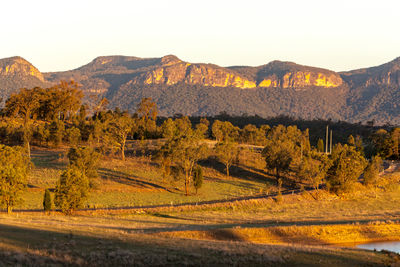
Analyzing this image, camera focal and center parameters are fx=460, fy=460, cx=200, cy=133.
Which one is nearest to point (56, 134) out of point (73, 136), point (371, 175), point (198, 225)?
point (73, 136)

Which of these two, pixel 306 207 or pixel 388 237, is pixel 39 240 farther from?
pixel 306 207

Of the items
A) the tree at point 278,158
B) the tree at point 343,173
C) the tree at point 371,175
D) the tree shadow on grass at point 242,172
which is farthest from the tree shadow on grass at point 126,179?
the tree at point 371,175

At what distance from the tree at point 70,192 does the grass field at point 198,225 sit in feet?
3.73

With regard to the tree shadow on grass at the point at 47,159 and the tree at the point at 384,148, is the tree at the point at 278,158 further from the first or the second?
the tree at the point at 384,148

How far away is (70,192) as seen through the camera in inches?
1587

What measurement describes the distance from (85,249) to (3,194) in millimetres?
20963

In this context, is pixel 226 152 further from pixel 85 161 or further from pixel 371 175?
pixel 85 161

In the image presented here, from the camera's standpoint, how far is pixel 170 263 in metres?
20.6

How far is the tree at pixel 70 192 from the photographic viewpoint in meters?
40.3

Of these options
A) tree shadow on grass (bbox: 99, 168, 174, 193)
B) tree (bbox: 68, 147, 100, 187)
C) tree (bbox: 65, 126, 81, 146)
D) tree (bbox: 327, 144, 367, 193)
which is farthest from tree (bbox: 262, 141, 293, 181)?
tree (bbox: 65, 126, 81, 146)

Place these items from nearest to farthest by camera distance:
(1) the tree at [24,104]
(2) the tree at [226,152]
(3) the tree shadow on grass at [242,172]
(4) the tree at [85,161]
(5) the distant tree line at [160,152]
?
1. (5) the distant tree line at [160,152]
2. (4) the tree at [85,161]
3. (2) the tree at [226,152]
4. (3) the tree shadow on grass at [242,172]
5. (1) the tree at [24,104]

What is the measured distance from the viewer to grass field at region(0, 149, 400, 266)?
2152 centimetres

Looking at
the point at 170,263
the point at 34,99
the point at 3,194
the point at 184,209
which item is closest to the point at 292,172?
the point at 184,209

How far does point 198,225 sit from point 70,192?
12.1 m
